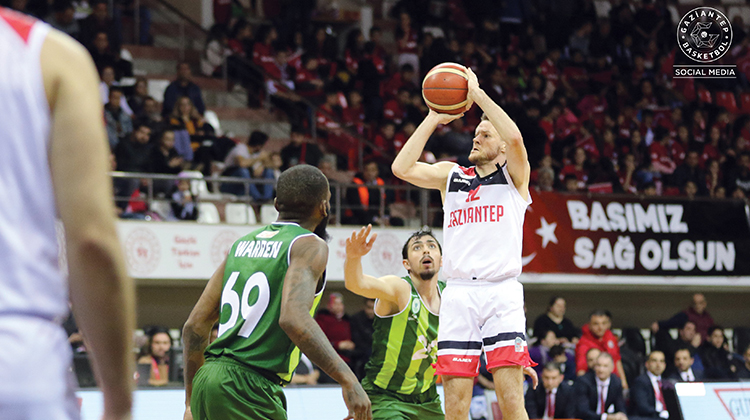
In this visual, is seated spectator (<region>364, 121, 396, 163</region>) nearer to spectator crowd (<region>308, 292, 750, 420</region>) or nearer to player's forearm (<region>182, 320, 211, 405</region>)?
spectator crowd (<region>308, 292, 750, 420</region>)

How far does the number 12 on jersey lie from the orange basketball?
256 cm

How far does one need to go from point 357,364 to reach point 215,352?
738cm

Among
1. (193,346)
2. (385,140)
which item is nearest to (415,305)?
(193,346)

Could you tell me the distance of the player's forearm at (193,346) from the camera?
4.03 m

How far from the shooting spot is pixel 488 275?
5.62 metres

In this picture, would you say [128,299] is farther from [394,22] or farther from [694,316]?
[394,22]

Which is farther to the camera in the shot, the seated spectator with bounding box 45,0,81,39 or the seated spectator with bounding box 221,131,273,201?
the seated spectator with bounding box 45,0,81,39

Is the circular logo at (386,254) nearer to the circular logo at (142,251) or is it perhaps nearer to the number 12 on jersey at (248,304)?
the circular logo at (142,251)

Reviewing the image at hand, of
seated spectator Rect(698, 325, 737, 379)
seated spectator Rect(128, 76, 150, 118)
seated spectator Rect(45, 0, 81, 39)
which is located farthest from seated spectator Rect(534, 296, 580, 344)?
seated spectator Rect(45, 0, 81, 39)

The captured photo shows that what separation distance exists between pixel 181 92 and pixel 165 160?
169 cm

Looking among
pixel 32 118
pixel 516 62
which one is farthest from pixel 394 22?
pixel 32 118

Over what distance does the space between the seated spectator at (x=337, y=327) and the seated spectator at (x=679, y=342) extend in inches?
181

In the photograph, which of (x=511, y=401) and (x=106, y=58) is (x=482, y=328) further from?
(x=106, y=58)

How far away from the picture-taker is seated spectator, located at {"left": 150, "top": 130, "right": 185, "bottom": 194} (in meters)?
11.9
